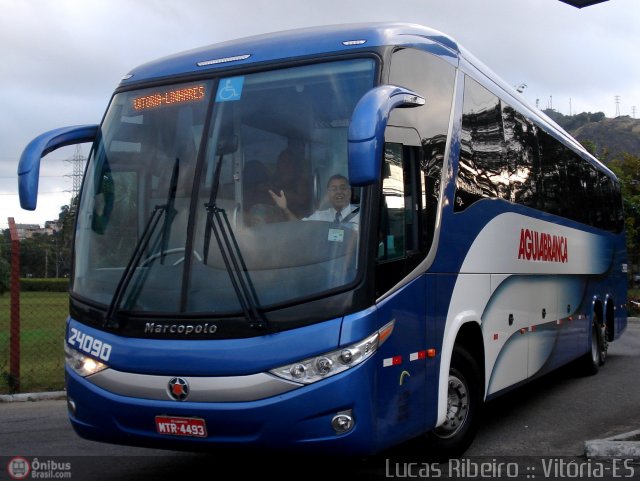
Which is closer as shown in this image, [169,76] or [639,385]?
[169,76]

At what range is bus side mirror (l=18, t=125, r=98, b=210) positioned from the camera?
6.24 m

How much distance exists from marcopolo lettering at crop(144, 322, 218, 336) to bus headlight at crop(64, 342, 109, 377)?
456 mm

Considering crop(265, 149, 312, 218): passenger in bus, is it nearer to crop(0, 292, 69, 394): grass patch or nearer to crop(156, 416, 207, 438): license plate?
crop(156, 416, 207, 438): license plate

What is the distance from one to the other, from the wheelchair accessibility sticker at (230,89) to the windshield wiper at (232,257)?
1.75ft

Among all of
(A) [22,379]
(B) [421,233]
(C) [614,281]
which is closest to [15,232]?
(A) [22,379]

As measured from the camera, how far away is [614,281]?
48.6ft

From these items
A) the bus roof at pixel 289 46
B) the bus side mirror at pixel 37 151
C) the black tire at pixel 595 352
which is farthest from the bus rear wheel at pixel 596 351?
the bus side mirror at pixel 37 151

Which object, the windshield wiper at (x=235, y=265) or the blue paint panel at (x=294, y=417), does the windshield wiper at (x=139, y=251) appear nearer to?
the windshield wiper at (x=235, y=265)

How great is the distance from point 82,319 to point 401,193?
8.41 feet

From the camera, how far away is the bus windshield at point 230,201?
5496 mm

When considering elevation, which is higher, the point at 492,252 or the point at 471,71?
the point at 471,71

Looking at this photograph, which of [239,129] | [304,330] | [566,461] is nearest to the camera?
[304,330]

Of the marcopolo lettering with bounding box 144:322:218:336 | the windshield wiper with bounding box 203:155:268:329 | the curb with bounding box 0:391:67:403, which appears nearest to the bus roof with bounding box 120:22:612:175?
the windshield wiper with bounding box 203:155:268:329

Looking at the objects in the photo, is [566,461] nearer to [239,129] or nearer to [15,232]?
[239,129]
